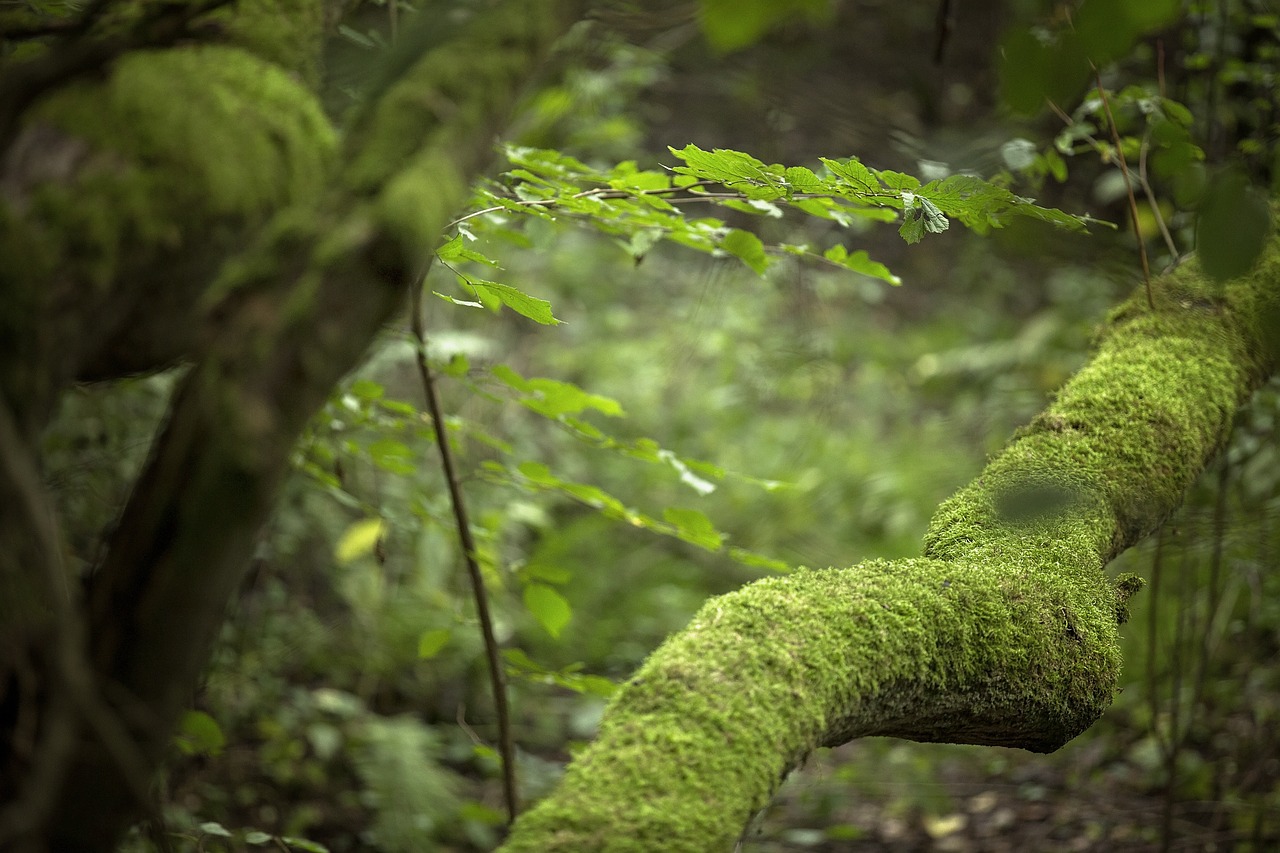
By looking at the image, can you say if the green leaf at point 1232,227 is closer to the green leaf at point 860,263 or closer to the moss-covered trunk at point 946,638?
the moss-covered trunk at point 946,638

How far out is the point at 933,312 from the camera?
790cm

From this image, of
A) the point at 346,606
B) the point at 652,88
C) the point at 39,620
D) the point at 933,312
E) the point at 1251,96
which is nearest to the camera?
the point at 39,620

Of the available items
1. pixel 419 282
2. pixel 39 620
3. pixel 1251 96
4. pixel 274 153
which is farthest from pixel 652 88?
pixel 39 620

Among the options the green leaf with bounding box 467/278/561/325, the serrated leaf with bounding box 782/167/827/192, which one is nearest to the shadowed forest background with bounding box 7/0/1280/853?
the green leaf with bounding box 467/278/561/325

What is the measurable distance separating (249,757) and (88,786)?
10.4 ft

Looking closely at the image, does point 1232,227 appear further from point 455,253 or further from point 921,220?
point 455,253

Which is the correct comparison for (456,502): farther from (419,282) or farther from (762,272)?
(762,272)

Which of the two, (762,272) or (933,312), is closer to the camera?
(762,272)

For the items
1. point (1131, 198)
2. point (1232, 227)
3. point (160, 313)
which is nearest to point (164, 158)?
point (160, 313)

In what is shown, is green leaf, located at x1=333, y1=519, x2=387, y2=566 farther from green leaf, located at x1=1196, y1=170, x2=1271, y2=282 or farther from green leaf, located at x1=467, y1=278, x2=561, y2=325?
green leaf, located at x1=1196, y1=170, x2=1271, y2=282

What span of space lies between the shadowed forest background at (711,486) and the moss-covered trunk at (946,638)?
0.31 m

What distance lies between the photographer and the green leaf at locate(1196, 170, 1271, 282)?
756 millimetres

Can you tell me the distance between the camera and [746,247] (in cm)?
187

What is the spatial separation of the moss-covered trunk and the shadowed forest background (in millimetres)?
312
